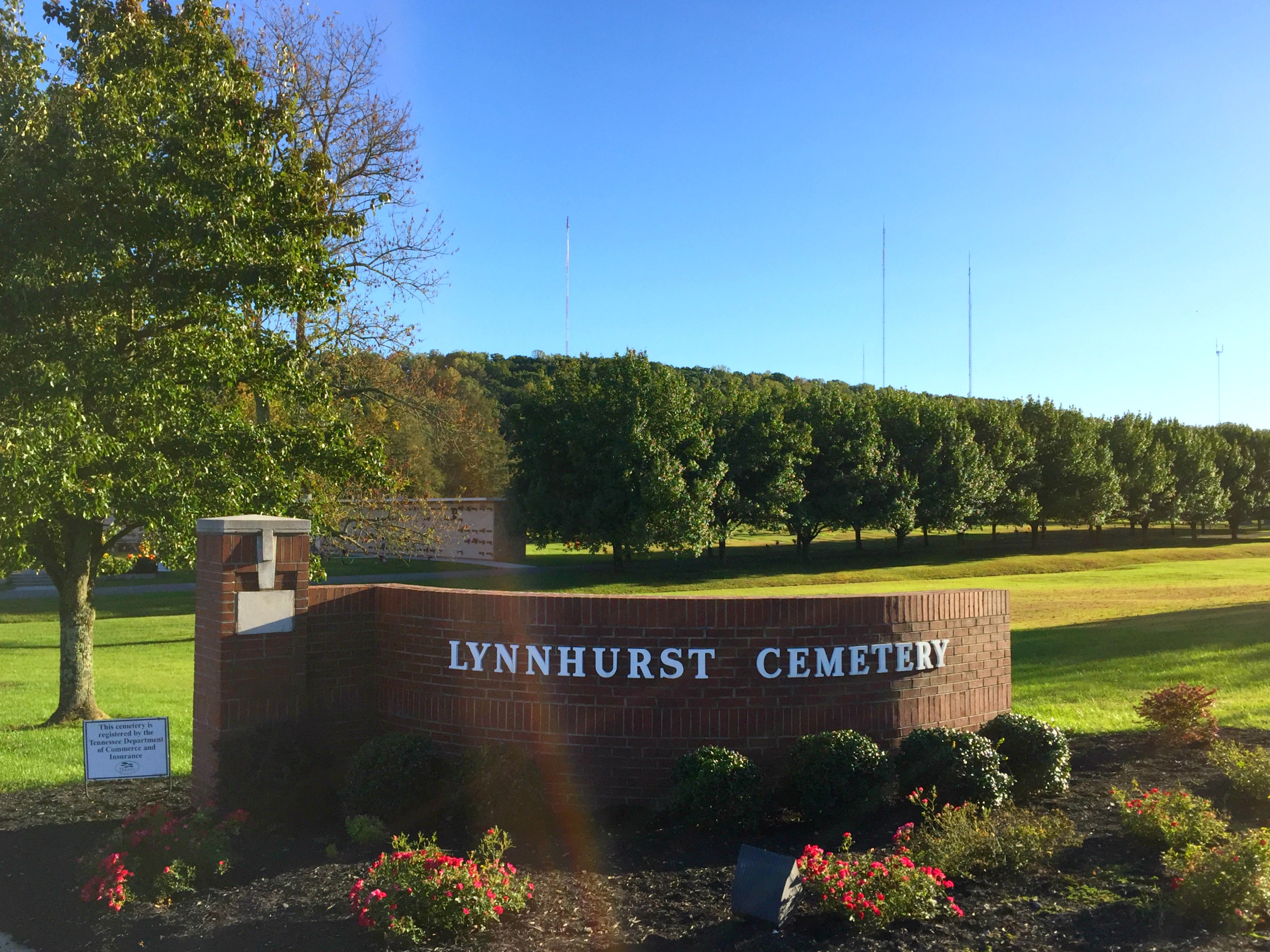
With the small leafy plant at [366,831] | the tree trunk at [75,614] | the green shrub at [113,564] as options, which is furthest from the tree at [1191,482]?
the small leafy plant at [366,831]

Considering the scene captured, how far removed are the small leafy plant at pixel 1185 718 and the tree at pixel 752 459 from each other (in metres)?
39.9

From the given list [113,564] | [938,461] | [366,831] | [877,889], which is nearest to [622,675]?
[366,831]

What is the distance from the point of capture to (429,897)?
5527 millimetres

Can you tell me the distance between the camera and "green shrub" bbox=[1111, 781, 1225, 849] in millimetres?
6520

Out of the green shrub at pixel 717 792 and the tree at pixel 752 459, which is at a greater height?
the tree at pixel 752 459

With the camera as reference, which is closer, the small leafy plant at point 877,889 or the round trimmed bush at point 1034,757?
the small leafy plant at point 877,889

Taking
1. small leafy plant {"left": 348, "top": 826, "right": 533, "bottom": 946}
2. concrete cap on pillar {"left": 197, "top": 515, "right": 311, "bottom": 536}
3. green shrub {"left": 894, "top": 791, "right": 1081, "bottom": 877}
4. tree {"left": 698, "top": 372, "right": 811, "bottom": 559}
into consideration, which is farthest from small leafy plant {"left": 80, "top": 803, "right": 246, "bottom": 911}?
tree {"left": 698, "top": 372, "right": 811, "bottom": 559}

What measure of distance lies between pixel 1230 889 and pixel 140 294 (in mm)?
12153

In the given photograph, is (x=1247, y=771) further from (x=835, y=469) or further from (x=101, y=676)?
(x=835, y=469)

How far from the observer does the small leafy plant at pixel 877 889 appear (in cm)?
555

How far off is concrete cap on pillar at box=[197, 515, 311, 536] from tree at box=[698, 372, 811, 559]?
41.9 m

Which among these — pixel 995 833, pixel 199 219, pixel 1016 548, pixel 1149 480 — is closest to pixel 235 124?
pixel 199 219

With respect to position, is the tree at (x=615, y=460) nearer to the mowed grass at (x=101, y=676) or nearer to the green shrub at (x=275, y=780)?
the mowed grass at (x=101, y=676)

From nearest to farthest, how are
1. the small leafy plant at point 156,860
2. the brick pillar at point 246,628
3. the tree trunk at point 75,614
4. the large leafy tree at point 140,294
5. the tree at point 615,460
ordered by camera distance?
the small leafy plant at point 156,860
the brick pillar at point 246,628
the large leafy tree at point 140,294
the tree trunk at point 75,614
the tree at point 615,460
